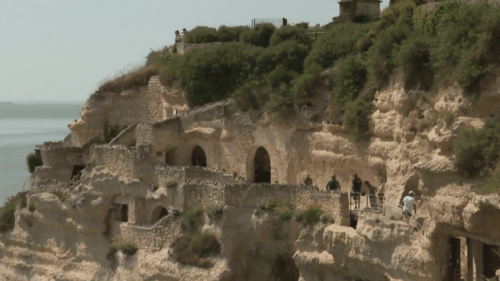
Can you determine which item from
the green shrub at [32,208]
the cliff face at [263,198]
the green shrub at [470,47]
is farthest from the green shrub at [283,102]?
the green shrub at [32,208]

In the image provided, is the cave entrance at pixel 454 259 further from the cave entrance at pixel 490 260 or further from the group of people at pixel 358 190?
the group of people at pixel 358 190

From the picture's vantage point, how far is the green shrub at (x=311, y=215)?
94.8 ft

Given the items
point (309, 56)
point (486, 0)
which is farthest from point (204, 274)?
point (486, 0)

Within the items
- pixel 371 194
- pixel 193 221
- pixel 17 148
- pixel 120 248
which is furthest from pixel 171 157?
pixel 17 148

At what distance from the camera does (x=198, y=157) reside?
39781 millimetres

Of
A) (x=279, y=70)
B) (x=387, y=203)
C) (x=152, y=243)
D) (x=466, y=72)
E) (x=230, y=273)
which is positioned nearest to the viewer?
(x=466, y=72)

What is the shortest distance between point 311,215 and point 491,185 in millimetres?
7382

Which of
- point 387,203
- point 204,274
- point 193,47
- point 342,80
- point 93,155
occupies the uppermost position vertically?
point 193,47

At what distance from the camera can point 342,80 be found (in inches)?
1299

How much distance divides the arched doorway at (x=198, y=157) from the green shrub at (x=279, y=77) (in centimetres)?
555

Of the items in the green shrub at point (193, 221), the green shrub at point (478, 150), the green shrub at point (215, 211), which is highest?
the green shrub at point (478, 150)

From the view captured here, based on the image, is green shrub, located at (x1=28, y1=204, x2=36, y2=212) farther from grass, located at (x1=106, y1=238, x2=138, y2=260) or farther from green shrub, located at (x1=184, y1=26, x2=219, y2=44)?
green shrub, located at (x1=184, y1=26, x2=219, y2=44)

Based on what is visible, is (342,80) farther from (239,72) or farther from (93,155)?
(93,155)

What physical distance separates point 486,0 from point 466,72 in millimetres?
3265
